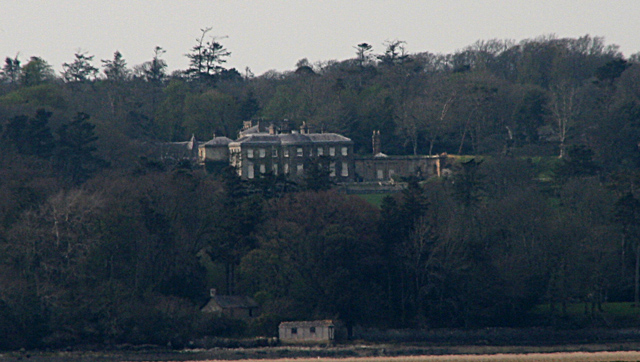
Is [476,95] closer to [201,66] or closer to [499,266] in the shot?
[201,66]

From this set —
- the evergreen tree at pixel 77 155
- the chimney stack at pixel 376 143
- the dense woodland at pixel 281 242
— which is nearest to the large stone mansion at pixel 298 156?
the chimney stack at pixel 376 143

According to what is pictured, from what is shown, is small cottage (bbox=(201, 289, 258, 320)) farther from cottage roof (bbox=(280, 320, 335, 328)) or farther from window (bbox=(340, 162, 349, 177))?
window (bbox=(340, 162, 349, 177))

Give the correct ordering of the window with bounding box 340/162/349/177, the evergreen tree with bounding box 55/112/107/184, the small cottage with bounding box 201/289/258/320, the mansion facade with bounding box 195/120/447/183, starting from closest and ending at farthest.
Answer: the small cottage with bounding box 201/289/258/320 → the evergreen tree with bounding box 55/112/107/184 → the mansion facade with bounding box 195/120/447/183 → the window with bounding box 340/162/349/177

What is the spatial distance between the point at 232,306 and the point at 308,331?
5.63m

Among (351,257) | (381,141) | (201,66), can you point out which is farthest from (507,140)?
(351,257)

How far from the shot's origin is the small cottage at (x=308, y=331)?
6128 cm

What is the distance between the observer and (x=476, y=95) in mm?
111938

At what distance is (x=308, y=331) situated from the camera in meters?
61.5

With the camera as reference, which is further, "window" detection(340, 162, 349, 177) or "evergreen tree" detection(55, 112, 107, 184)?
"window" detection(340, 162, 349, 177)

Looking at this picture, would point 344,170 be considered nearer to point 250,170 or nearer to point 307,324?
point 250,170

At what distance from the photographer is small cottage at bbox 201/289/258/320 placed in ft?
214

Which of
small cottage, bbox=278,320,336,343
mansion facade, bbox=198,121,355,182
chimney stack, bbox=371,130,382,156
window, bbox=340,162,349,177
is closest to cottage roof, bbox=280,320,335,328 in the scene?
small cottage, bbox=278,320,336,343

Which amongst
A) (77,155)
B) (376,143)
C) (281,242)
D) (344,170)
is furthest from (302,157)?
(281,242)

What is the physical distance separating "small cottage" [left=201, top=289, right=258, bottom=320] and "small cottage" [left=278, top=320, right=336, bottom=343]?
4.10 meters
